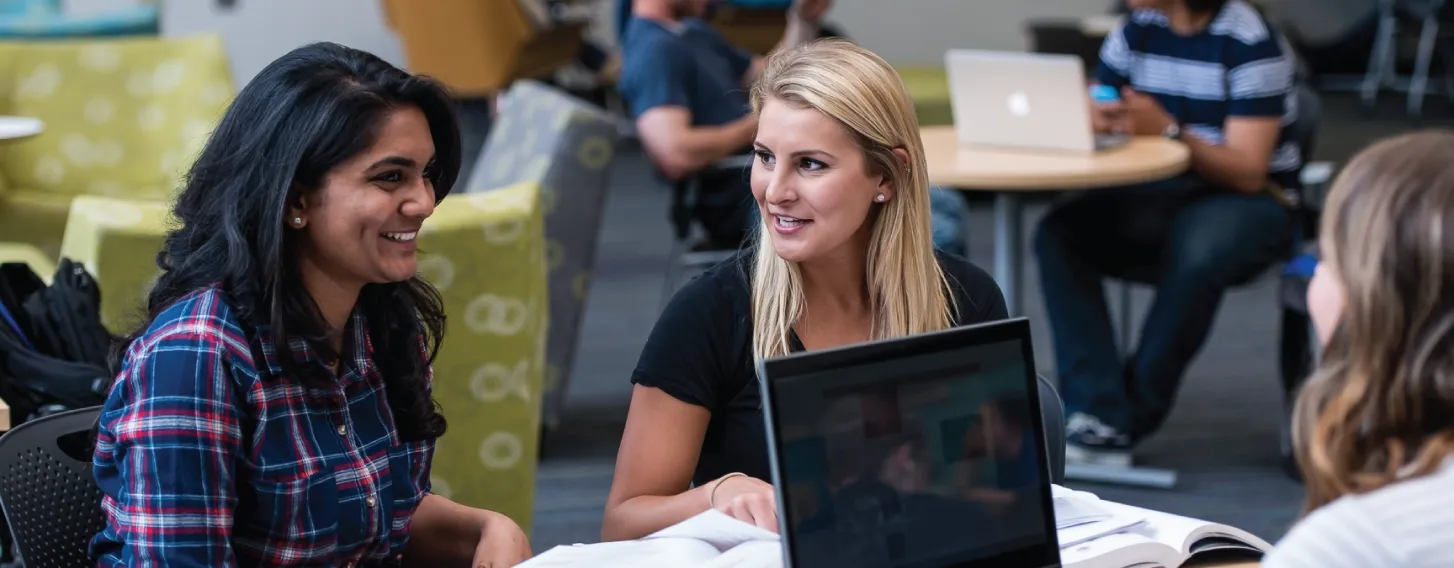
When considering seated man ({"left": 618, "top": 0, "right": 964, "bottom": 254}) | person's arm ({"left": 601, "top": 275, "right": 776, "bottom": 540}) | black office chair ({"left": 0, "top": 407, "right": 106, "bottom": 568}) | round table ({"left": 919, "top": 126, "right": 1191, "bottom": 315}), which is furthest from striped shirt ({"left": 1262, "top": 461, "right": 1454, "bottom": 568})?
seated man ({"left": 618, "top": 0, "right": 964, "bottom": 254})

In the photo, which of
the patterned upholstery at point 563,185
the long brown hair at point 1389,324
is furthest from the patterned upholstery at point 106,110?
the long brown hair at point 1389,324

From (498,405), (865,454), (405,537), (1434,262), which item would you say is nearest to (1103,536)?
(865,454)

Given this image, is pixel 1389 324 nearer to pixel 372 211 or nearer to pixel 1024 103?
pixel 372 211

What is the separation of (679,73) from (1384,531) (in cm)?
305

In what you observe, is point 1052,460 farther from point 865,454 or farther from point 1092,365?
A: point 1092,365

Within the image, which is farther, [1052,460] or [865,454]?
[1052,460]

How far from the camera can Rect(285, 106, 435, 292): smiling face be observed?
1557 mm

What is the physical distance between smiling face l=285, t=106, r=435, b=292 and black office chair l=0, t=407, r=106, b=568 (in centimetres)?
32

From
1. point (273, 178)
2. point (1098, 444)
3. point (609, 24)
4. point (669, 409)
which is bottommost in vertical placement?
point (1098, 444)

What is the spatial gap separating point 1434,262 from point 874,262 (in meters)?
0.87

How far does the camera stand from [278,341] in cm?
Result: 150

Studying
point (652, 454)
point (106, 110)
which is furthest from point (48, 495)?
point (106, 110)

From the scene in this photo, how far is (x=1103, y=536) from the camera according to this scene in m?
1.45

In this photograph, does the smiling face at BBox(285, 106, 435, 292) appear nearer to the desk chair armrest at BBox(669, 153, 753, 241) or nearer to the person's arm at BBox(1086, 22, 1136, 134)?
the person's arm at BBox(1086, 22, 1136, 134)
